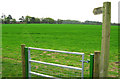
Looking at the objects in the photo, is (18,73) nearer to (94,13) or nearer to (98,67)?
(98,67)

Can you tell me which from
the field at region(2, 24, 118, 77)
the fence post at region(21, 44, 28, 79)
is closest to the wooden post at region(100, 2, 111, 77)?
the field at region(2, 24, 118, 77)

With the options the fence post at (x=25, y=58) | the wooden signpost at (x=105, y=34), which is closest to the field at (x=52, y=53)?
the fence post at (x=25, y=58)

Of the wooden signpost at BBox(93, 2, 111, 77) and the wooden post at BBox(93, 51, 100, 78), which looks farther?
the wooden post at BBox(93, 51, 100, 78)

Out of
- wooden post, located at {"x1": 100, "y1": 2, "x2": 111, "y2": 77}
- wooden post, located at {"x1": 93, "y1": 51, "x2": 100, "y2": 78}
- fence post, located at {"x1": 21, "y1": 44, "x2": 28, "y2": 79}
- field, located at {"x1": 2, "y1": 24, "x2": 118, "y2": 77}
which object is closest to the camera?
wooden post, located at {"x1": 100, "y1": 2, "x2": 111, "y2": 77}

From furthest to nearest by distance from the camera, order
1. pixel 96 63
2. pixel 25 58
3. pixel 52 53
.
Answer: pixel 52 53 < pixel 25 58 < pixel 96 63

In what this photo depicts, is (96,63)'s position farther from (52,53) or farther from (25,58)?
(52,53)

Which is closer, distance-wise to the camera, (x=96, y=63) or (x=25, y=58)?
(x=96, y=63)

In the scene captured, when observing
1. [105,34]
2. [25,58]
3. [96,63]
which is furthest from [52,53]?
[105,34]

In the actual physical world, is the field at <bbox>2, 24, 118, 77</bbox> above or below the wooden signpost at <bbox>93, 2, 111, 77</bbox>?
below

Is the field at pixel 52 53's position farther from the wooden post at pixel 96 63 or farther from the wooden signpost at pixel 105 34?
the wooden signpost at pixel 105 34

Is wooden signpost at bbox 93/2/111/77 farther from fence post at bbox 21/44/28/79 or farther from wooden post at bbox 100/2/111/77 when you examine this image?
fence post at bbox 21/44/28/79

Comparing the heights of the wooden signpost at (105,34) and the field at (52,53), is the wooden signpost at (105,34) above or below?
above

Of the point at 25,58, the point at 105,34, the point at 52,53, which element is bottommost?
the point at 52,53

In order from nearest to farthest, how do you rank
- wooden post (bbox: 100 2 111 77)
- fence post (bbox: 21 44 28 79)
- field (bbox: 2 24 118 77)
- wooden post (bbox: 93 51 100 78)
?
1. wooden post (bbox: 100 2 111 77)
2. wooden post (bbox: 93 51 100 78)
3. fence post (bbox: 21 44 28 79)
4. field (bbox: 2 24 118 77)
